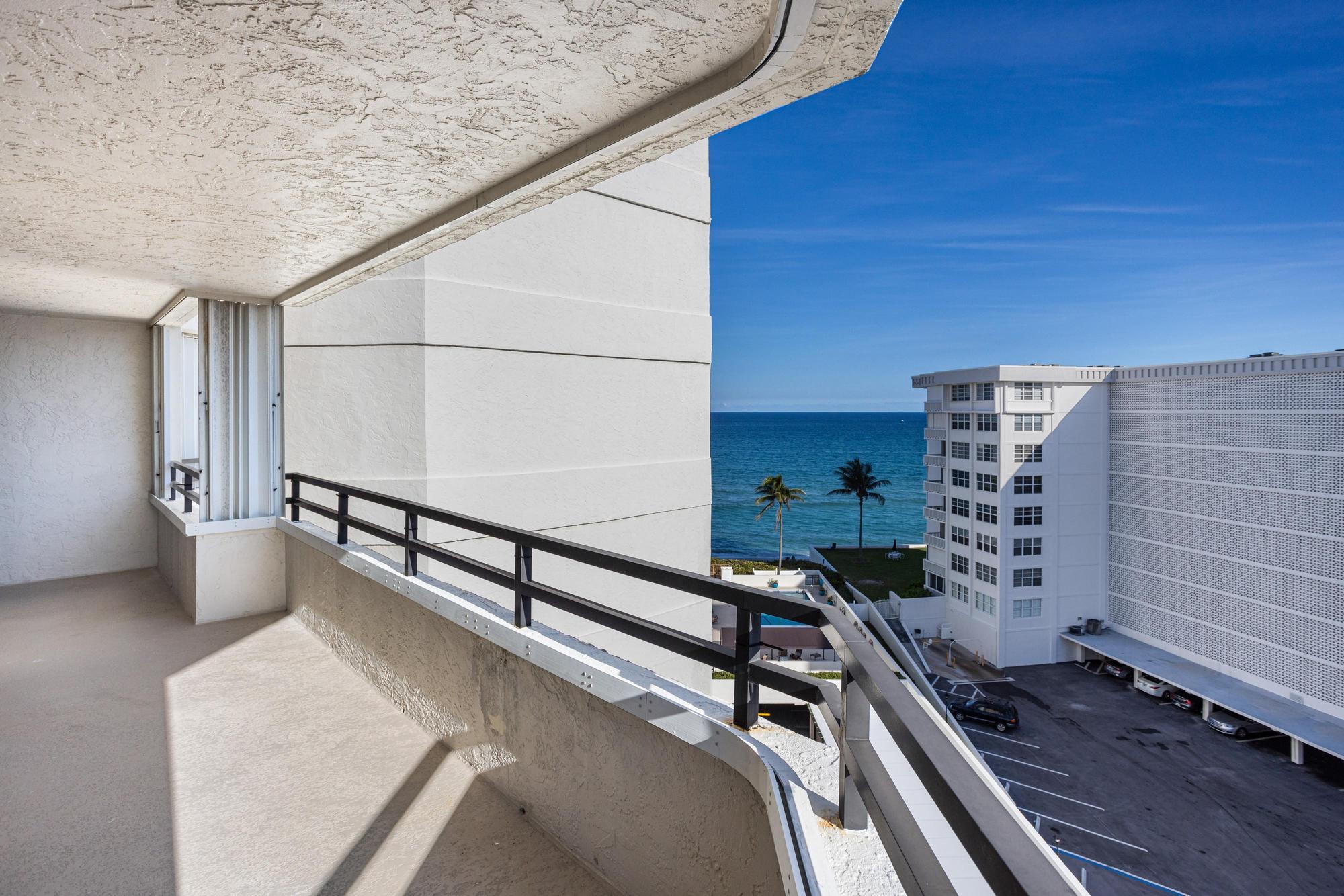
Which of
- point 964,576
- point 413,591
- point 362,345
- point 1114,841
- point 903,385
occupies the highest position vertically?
point 903,385


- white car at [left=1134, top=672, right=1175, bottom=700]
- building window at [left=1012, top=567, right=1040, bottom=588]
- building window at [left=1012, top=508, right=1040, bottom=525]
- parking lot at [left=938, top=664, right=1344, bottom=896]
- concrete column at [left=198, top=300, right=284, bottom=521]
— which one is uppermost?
concrete column at [left=198, top=300, right=284, bottom=521]

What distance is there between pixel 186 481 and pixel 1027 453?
25.9 metres

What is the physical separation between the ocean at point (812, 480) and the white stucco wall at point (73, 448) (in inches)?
1074

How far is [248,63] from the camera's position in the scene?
148 cm

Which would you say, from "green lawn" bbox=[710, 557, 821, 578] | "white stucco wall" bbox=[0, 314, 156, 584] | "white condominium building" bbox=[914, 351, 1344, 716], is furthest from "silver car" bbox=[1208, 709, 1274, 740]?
"white stucco wall" bbox=[0, 314, 156, 584]

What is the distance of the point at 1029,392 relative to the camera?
2430 centimetres

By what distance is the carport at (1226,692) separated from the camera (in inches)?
716

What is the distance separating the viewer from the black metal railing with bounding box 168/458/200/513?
18.9 feet

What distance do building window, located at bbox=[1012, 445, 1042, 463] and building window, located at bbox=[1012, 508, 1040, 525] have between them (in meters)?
1.84

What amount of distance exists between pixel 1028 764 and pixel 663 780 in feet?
66.4

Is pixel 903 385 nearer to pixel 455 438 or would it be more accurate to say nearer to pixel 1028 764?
pixel 1028 764

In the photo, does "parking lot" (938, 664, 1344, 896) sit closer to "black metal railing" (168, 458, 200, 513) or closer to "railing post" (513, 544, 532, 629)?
"railing post" (513, 544, 532, 629)

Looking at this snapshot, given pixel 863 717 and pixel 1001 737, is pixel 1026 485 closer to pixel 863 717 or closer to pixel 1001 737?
pixel 1001 737

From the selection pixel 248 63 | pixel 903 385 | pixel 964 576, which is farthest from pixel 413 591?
pixel 903 385
